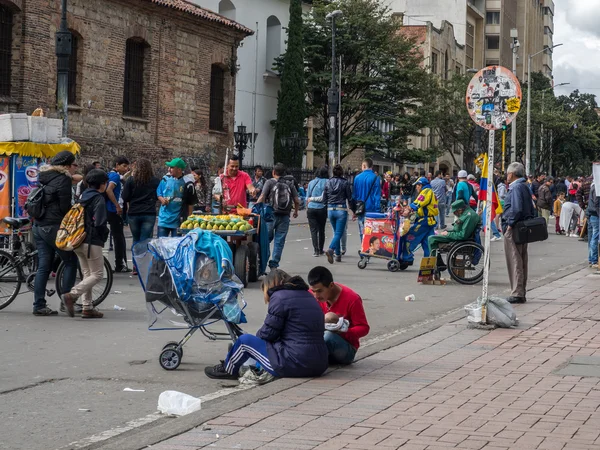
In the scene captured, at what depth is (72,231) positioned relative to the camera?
12523mm

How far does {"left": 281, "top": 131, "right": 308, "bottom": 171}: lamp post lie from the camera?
50.4 m

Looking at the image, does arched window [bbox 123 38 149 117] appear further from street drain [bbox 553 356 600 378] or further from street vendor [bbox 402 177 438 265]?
street drain [bbox 553 356 600 378]

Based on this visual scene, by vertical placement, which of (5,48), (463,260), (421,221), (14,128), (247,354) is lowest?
(247,354)

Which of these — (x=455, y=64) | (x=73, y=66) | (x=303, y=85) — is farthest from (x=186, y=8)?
(x=455, y=64)

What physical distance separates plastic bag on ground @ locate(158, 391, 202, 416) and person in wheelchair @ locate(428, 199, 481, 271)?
1018 centimetres

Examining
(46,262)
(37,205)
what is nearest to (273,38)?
(37,205)

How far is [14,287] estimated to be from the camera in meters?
13.3

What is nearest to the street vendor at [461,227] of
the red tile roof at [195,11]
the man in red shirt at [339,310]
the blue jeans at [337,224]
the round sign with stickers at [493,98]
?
the blue jeans at [337,224]

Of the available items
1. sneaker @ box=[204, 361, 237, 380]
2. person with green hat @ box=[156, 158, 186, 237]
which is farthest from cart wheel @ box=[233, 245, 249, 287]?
sneaker @ box=[204, 361, 237, 380]

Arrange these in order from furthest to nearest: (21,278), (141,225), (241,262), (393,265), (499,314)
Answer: (393,265), (141,225), (241,262), (21,278), (499,314)

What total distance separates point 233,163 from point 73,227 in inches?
225

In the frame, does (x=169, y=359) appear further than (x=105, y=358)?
No

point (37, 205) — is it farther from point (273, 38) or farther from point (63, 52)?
point (273, 38)

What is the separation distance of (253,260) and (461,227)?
3.25 meters
